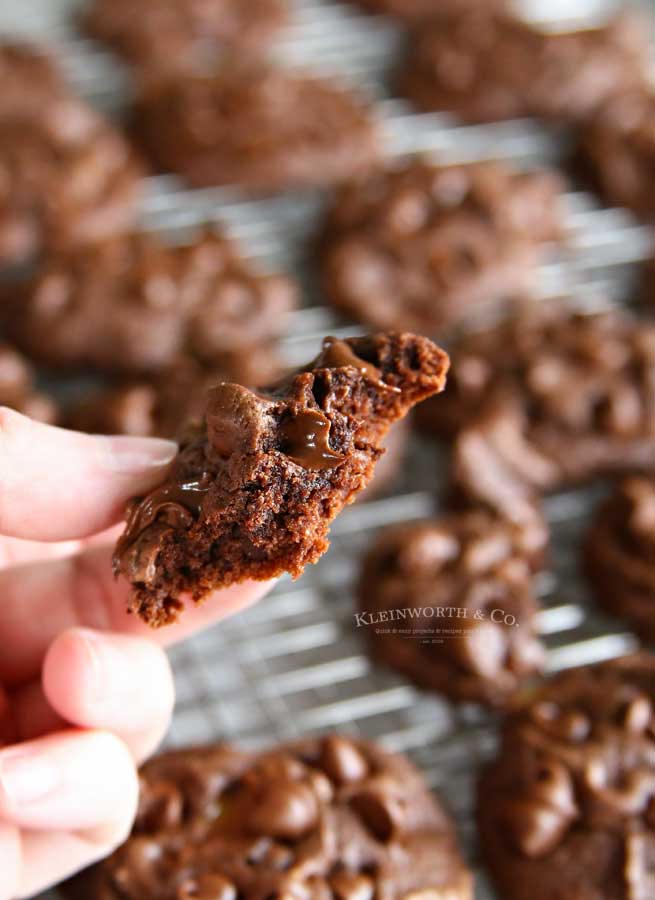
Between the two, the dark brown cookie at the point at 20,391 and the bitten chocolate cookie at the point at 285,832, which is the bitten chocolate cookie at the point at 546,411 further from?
the dark brown cookie at the point at 20,391

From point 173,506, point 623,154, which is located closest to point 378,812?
point 173,506

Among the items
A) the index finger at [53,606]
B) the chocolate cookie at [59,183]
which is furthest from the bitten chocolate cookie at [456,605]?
the chocolate cookie at [59,183]

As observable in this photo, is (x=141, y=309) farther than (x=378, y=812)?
Yes

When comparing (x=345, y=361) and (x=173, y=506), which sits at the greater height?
(x=345, y=361)

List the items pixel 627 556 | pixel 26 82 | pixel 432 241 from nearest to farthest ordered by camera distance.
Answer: pixel 627 556
pixel 432 241
pixel 26 82

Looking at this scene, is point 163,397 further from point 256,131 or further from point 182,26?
point 182,26

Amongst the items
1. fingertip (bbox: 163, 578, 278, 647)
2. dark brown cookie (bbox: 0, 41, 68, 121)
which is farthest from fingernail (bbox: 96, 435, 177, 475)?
dark brown cookie (bbox: 0, 41, 68, 121)
